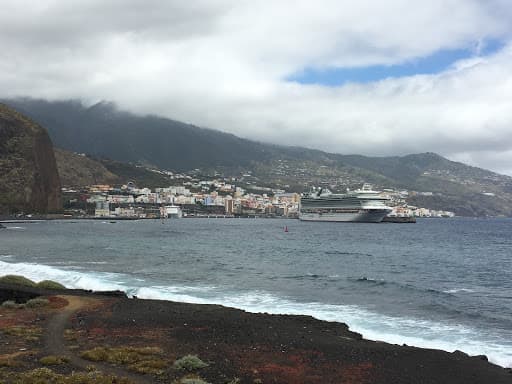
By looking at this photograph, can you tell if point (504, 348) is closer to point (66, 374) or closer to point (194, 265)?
point (66, 374)

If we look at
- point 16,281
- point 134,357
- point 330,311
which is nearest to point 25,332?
point 134,357

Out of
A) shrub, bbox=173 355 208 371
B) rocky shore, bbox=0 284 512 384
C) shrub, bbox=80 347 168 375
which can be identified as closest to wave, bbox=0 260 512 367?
rocky shore, bbox=0 284 512 384

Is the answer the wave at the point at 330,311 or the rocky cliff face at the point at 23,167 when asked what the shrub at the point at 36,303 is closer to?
the wave at the point at 330,311

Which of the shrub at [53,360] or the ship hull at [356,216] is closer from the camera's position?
the shrub at [53,360]

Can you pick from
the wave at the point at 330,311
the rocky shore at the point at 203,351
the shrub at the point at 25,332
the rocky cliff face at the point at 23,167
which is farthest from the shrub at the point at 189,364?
the rocky cliff face at the point at 23,167

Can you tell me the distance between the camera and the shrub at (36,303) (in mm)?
22503

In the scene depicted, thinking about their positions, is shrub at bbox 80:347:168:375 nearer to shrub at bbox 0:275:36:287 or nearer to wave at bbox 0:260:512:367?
wave at bbox 0:260:512:367

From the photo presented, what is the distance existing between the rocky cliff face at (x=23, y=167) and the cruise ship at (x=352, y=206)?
287ft

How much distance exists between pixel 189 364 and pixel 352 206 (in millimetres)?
146473

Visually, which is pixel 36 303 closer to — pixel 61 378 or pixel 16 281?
pixel 16 281

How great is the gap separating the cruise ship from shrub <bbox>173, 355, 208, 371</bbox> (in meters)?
142

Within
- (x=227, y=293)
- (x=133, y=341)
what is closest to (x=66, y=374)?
(x=133, y=341)

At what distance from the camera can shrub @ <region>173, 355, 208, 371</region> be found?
13391mm

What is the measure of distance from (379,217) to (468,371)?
147 meters
